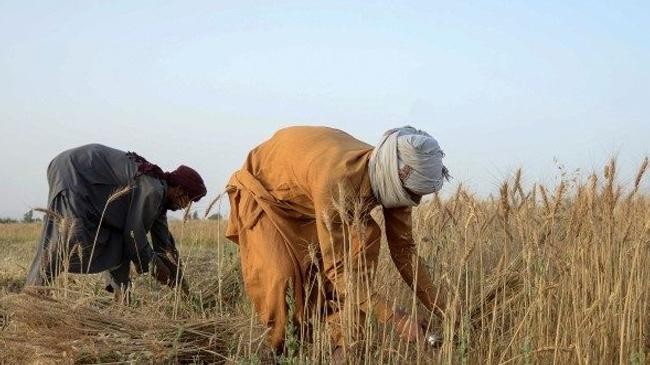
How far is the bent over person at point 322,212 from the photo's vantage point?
2.63 meters

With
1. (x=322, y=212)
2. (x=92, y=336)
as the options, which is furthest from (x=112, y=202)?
(x=322, y=212)

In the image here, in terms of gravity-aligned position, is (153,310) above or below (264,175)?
below

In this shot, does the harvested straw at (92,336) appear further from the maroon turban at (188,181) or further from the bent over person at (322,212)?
the maroon turban at (188,181)

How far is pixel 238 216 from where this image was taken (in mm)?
3391

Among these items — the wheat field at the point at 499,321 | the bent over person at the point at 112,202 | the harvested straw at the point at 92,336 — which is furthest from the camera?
the bent over person at the point at 112,202

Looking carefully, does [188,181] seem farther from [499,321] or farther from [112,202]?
[499,321]

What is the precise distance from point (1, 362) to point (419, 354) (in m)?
1.46

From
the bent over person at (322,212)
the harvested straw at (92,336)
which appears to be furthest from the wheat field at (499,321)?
the bent over person at (322,212)

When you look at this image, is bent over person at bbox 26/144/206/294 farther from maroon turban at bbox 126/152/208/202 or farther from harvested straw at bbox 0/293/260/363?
harvested straw at bbox 0/293/260/363

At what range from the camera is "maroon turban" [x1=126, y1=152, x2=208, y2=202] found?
456cm

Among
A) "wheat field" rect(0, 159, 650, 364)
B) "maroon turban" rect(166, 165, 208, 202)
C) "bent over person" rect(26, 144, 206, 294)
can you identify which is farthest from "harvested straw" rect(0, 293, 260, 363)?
"maroon turban" rect(166, 165, 208, 202)

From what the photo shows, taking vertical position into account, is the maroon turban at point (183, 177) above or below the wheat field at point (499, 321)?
above

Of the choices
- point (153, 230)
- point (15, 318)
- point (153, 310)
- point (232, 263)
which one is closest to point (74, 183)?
point (153, 230)

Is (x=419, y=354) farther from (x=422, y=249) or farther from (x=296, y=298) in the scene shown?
(x=422, y=249)
